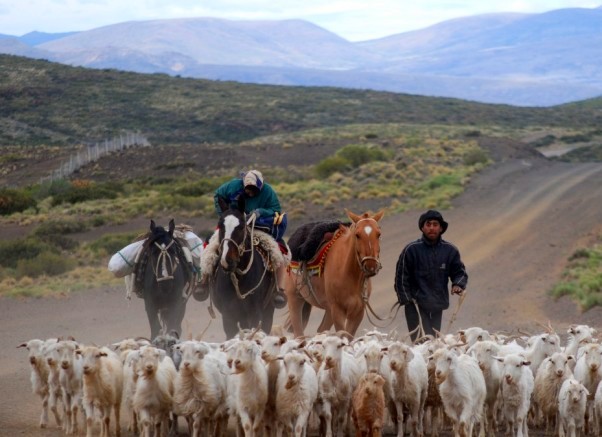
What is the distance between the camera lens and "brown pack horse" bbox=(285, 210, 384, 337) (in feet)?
48.0

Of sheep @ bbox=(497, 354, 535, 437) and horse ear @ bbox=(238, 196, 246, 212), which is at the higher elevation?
horse ear @ bbox=(238, 196, 246, 212)

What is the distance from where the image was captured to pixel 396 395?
12.8m

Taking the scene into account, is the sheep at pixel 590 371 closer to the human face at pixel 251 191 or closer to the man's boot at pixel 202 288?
the human face at pixel 251 191

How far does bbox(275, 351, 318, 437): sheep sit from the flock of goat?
1 cm

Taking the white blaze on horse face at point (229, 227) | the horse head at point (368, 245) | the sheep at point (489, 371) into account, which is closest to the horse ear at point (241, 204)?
the white blaze on horse face at point (229, 227)

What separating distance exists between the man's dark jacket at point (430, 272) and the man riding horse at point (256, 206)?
1.73 metres

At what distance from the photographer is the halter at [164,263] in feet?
51.8

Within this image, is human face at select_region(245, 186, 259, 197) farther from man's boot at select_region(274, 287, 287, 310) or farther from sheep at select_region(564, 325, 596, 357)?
sheep at select_region(564, 325, 596, 357)

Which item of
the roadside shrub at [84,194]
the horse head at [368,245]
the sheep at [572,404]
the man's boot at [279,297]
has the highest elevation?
the horse head at [368,245]

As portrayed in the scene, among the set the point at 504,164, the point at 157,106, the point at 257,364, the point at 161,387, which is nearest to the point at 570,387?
the point at 257,364

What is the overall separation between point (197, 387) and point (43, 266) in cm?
1847

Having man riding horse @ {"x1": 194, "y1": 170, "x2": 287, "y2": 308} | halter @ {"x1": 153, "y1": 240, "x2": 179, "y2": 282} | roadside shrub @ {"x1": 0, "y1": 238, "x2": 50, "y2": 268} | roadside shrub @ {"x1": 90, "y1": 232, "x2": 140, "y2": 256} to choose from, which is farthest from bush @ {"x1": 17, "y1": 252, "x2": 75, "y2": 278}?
man riding horse @ {"x1": 194, "y1": 170, "x2": 287, "y2": 308}

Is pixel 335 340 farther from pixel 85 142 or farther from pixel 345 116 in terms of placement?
pixel 345 116

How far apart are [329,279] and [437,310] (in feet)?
5.32
